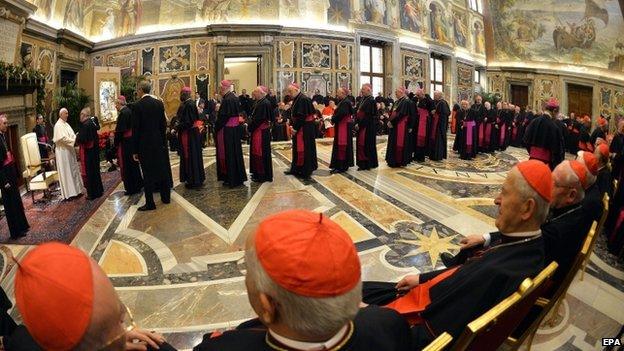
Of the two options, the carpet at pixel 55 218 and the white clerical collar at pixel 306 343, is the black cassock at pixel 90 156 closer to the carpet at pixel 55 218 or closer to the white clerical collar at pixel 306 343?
the carpet at pixel 55 218

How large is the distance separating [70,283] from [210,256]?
12.6ft

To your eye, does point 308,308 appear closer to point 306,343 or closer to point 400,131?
point 306,343

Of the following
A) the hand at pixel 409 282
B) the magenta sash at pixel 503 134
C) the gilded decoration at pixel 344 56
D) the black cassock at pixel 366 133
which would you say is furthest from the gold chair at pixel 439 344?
the gilded decoration at pixel 344 56

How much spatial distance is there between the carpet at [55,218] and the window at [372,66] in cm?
1232

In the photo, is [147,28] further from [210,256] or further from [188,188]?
[210,256]

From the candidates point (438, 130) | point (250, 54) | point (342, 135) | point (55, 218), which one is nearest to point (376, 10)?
point (250, 54)

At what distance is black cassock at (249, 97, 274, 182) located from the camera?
26.1 ft

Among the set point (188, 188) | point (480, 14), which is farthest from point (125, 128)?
point (480, 14)

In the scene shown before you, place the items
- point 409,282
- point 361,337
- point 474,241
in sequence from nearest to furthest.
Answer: point 361,337, point 409,282, point 474,241

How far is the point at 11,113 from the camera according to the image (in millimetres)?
9469

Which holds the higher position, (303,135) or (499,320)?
(303,135)

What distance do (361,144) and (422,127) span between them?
217 cm

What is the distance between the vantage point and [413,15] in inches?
754

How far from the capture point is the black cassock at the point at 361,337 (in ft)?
3.95
